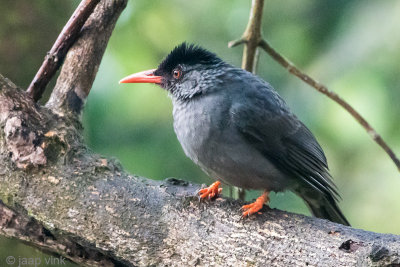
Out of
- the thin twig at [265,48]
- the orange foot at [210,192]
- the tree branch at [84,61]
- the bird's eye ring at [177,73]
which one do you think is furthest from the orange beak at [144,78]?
the orange foot at [210,192]

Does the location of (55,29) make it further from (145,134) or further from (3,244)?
(3,244)

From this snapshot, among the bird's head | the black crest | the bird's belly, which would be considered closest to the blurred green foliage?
the bird's head

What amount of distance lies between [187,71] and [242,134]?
33.2 inches

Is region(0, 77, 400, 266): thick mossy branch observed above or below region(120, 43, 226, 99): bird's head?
below

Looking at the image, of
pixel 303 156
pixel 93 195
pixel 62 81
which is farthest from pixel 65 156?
pixel 303 156

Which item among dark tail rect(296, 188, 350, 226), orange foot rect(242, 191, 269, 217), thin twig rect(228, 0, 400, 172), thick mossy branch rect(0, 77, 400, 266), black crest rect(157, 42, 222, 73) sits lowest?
thick mossy branch rect(0, 77, 400, 266)

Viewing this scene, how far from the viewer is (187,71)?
174 inches

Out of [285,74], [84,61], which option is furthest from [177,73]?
[285,74]

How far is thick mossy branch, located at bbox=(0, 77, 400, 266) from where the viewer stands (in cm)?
309

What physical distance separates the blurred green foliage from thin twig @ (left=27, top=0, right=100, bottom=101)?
828 mm

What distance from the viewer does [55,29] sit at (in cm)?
511

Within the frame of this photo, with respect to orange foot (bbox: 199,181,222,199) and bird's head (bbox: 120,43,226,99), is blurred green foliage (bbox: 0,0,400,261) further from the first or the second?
orange foot (bbox: 199,181,222,199)

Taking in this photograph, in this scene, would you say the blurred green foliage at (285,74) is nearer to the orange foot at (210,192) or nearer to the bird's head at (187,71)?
the bird's head at (187,71)

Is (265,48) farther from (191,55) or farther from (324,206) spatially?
(324,206)
